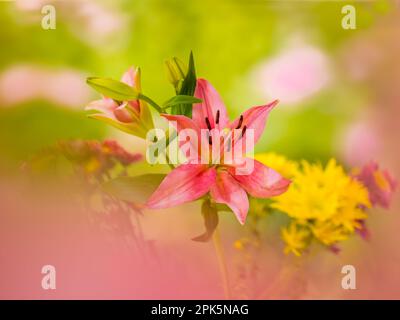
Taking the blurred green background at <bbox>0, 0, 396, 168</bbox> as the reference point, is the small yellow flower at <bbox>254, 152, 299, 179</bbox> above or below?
below

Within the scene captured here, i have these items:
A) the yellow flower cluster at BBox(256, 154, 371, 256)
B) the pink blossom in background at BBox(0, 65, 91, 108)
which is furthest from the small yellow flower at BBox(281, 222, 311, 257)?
the pink blossom in background at BBox(0, 65, 91, 108)

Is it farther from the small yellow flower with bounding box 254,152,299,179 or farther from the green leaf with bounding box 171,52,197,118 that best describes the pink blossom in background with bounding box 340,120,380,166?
the green leaf with bounding box 171,52,197,118

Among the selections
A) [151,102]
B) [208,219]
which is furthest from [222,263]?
[151,102]

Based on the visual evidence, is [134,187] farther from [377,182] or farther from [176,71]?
[377,182]

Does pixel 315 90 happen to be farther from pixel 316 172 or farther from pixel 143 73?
pixel 143 73

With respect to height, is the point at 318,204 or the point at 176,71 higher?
the point at 176,71
